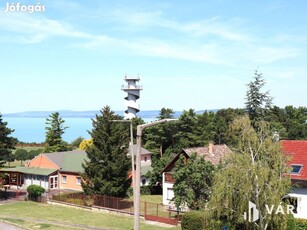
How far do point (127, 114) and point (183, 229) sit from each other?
69.9 m

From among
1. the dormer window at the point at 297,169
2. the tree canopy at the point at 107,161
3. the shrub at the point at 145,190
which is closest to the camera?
the dormer window at the point at 297,169

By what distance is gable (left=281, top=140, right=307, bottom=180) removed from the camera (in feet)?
110

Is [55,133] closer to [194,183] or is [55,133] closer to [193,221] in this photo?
[194,183]

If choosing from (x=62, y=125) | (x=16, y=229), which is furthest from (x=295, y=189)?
(x=62, y=125)

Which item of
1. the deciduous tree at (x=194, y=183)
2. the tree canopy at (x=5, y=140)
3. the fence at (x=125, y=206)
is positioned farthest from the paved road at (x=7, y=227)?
the tree canopy at (x=5, y=140)

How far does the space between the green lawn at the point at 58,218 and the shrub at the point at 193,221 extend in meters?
2.84

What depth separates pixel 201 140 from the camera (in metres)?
68.0

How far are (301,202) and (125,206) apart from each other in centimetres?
1629

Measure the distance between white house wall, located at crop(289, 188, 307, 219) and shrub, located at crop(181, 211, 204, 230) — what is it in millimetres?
9003

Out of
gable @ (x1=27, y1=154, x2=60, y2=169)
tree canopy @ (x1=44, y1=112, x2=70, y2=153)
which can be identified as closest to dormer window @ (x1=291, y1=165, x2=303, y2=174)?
gable @ (x1=27, y1=154, x2=60, y2=169)

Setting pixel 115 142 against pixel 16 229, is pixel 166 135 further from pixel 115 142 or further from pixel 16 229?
pixel 16 229

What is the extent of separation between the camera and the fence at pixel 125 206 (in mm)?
35516

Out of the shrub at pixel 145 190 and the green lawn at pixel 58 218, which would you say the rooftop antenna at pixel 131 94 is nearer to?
the shrub at pixel 145 190

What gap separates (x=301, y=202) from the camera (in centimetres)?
3281
